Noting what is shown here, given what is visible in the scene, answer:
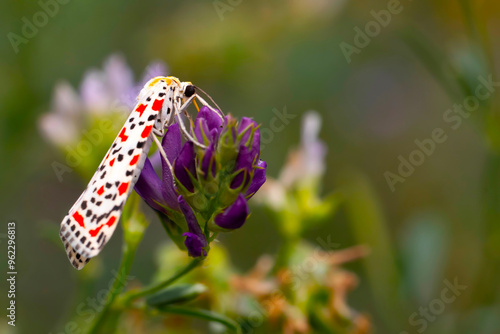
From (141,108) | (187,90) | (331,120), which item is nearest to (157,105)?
(141,108)

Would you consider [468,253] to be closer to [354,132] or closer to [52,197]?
[354,132]

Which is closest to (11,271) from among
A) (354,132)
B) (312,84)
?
(312,84)

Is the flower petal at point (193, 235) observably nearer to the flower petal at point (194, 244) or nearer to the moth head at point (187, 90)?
the flower petal at point (194, 244)

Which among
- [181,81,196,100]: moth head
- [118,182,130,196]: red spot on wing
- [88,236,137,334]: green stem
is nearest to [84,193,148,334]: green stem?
[88,236,137,334]: green stem

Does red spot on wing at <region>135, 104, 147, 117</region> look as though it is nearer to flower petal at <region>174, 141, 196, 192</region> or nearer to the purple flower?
the purple flower

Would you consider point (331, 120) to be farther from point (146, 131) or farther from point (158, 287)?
point (158, 287)

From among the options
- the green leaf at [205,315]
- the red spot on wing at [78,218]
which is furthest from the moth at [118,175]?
the green leaf at [205,315]
